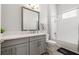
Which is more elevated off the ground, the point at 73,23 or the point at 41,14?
the point at 41,14

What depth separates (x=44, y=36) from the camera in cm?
240

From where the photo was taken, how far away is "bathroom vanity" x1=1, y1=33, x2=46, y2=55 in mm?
1380

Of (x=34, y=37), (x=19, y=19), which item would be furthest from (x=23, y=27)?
(x=34, y=37)

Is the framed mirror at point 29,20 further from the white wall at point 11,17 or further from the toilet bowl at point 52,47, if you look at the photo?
the toilet bowl at point 52,47

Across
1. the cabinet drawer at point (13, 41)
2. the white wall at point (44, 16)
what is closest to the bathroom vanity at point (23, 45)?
the cabinet drawer at point (13, 41)

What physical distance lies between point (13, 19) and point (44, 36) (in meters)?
0.95

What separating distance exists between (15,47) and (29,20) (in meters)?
0.97

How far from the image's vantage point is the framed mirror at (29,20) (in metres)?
2.20

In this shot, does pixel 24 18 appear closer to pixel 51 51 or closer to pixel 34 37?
pixel 34 37

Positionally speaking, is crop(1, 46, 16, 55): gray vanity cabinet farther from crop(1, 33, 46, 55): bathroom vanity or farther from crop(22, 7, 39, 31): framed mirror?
crop(22, 7, 39, 31): framed mirror

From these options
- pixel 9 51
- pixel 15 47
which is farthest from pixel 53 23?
pixel 9 51

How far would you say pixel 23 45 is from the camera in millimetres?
1714

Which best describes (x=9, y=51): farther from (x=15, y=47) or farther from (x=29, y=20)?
(x=29, y=20)

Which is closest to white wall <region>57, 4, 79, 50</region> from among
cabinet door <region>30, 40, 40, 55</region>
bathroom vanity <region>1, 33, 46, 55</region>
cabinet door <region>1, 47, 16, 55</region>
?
bathroom vanity <region>1, 33, 46, 55</region>
